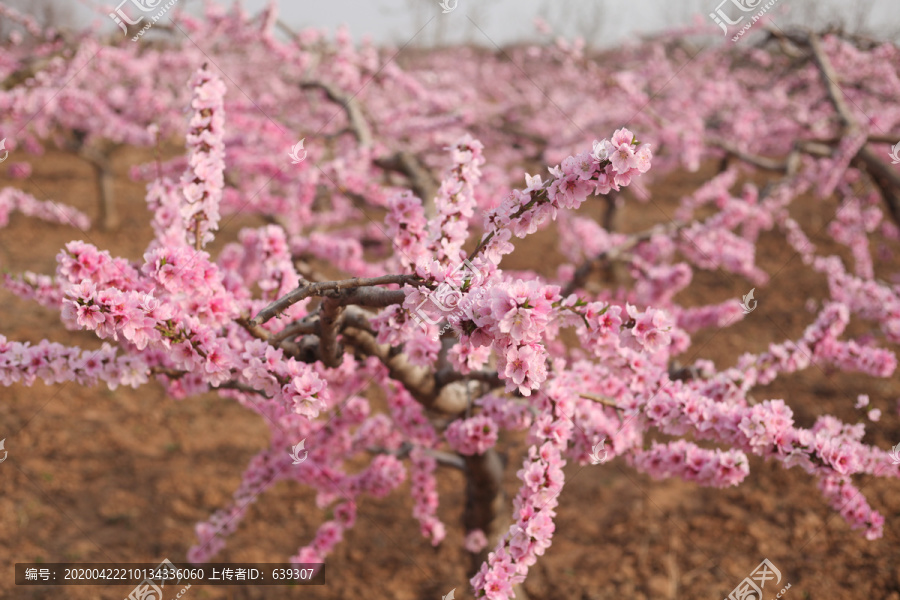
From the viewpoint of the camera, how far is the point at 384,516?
4.79m

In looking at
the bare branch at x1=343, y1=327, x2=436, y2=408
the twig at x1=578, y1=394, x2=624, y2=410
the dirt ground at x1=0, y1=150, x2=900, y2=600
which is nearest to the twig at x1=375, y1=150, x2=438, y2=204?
the dirt ground at x1=0, y1=150, x2=900, y2=600

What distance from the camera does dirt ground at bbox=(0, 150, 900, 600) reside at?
398cm

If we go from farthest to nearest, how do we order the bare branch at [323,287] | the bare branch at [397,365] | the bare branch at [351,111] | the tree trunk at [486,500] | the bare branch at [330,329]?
the bare branch at [351,111] → the tree trunk at [486,500] → the bare branch at [397,365] → the bare branch at [330,329] → the bare branch at [323,287]

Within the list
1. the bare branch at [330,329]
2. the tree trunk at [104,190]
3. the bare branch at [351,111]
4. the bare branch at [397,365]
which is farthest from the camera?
the tree trunk at [104,190]

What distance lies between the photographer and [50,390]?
5988 millimetres

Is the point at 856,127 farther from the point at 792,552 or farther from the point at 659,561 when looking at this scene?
the point at 659,561

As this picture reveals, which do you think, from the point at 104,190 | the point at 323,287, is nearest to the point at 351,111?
the point at 323,287

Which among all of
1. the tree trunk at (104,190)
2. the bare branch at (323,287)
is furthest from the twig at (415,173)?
the tree trunk at (104,190)

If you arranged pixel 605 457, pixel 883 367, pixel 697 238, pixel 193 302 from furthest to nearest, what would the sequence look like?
pixel 697 238
pixel 883 367
pixel 605 457
pixel 193 302

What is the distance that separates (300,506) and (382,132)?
490 centimetres

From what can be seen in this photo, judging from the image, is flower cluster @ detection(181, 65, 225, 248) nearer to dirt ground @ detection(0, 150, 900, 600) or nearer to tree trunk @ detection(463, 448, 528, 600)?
tree trunk @ detection(463, 448, 528, 600)

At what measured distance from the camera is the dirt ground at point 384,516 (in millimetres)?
3984

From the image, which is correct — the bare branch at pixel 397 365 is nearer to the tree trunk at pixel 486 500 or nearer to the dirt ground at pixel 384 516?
the tree trunk at pixel 486 500

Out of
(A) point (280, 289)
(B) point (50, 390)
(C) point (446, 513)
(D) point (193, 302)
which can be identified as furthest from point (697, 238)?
(B) point (50, 390)
